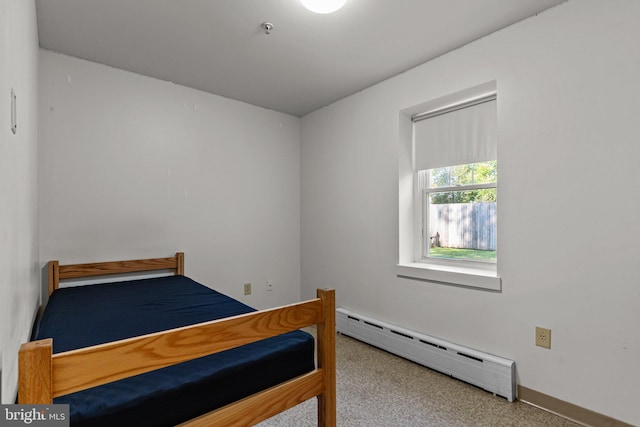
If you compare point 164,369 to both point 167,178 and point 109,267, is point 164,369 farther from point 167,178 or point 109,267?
point 167,178

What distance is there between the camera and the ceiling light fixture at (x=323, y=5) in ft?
5.60

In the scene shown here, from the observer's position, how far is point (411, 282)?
265 cm

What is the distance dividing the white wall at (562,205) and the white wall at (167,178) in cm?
159

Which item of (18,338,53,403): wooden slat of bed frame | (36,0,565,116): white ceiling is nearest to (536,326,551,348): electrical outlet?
(36,0,565,116): white ceiling

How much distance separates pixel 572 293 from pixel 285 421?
1762 millimetres

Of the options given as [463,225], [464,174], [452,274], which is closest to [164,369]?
[452,274]

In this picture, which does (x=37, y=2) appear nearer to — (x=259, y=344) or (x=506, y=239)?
(x=259, y=344)

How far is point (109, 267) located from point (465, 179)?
291cm

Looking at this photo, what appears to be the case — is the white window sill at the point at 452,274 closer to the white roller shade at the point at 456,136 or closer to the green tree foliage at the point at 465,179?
the green tree foliage at the point at 465,179

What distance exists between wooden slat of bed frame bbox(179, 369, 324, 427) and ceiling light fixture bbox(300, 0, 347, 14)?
1817mm

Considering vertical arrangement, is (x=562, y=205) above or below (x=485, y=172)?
below

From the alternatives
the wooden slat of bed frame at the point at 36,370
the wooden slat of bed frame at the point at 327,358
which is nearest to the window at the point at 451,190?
the wooden slat of bed frame at the point at 327,358

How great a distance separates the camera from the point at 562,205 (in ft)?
6.08

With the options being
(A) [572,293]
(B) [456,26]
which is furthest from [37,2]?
(A) [572,293]
